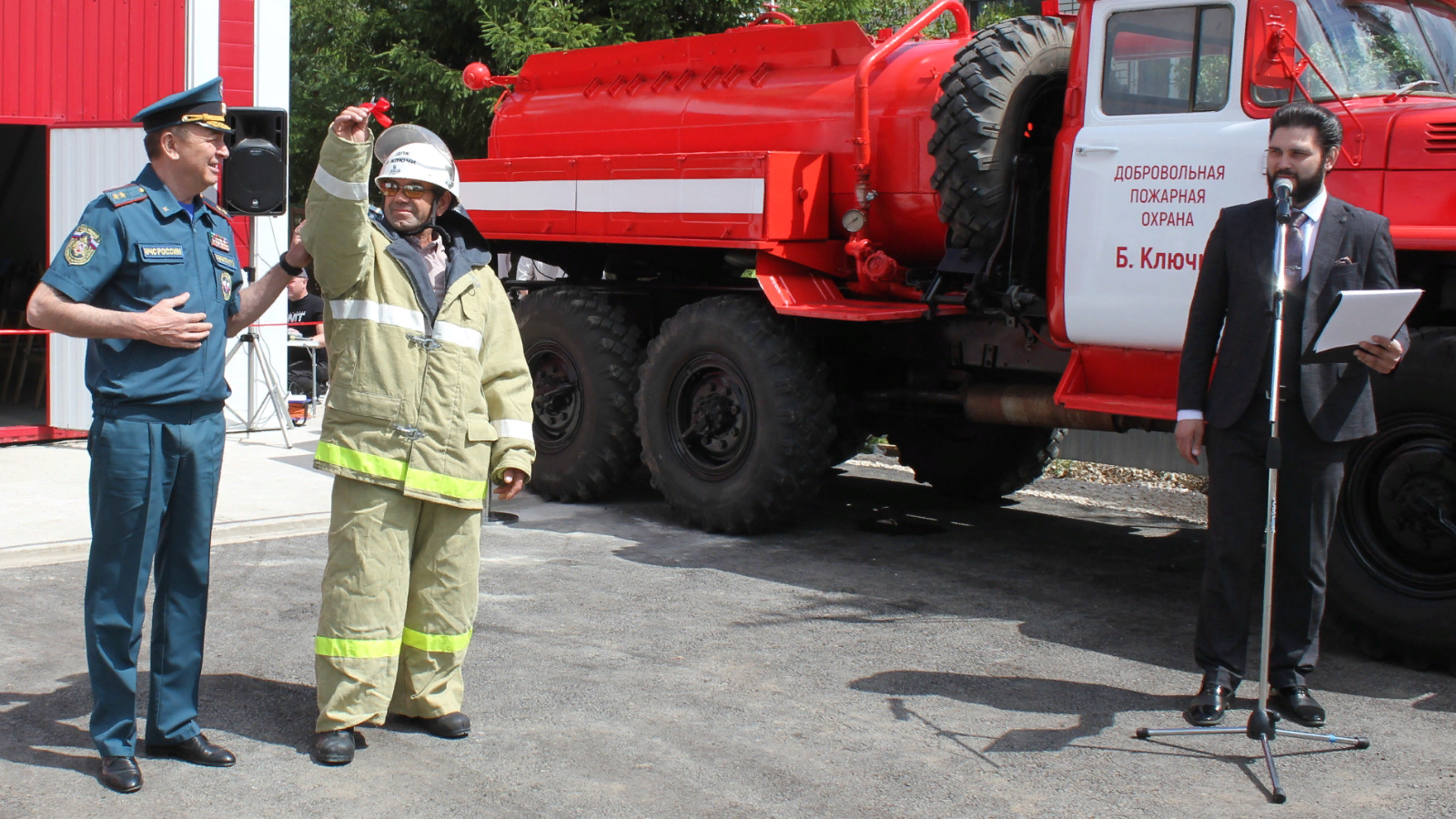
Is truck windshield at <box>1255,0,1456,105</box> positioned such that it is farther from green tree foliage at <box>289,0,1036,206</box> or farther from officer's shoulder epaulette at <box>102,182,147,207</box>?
green tree foliage at <box>289,0,1036,206</box>

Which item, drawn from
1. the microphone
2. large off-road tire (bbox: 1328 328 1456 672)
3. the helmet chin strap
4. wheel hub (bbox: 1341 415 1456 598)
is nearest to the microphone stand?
the microphone

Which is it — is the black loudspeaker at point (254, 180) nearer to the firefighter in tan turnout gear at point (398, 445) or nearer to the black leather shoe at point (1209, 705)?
the firefighter in tan turnout gear at point (398, 445)

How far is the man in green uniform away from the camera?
423 cm

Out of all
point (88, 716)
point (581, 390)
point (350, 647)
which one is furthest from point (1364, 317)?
point (581, 390)

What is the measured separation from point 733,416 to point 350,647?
13.6 ft

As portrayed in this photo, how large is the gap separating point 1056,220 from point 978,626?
192cm

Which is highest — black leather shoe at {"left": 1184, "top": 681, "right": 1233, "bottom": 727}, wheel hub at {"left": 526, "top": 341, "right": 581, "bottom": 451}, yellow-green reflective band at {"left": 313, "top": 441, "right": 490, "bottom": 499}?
yellow-green reflective band at {"left": 313, "top": 441, "right": 490, "bottom": 499}

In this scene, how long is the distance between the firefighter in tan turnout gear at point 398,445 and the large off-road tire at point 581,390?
4.29 m

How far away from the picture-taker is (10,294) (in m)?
14.3

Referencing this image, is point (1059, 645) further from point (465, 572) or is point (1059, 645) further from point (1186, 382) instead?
point (465, 572)

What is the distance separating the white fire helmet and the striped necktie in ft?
8.85

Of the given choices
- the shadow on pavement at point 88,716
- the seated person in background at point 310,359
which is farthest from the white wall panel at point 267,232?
the shadow on pavement at point 88,716

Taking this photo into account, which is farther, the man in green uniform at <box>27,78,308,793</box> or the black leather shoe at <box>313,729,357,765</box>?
the black leather shoe at <box>313,729,357,765</box>

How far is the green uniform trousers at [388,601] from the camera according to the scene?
4.53 metres
